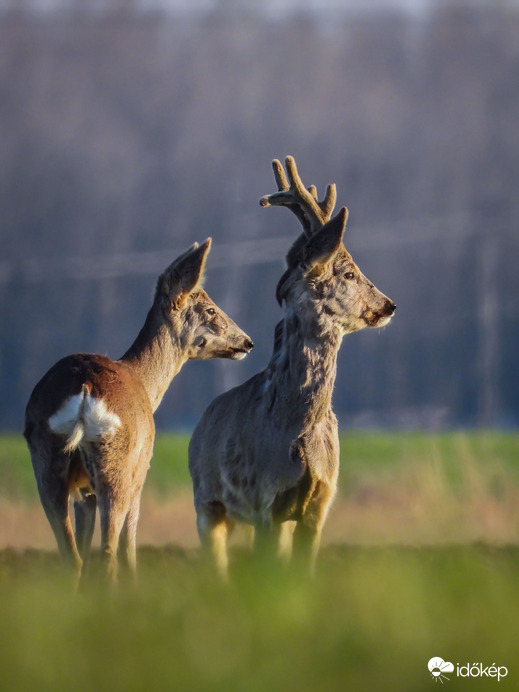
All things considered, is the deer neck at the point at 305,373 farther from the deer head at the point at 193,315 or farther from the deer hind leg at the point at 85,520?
→ the deer head at the point at 193,315

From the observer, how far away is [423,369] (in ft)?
65.1

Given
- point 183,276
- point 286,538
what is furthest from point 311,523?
point 183,276

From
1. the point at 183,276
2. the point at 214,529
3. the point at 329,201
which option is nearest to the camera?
the point at 329,201

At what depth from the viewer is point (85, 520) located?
23.6 feet

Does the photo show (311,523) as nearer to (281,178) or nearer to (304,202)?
(304,202)

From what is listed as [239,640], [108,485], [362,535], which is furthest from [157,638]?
[362,535]

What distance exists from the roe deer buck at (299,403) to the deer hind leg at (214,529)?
15 cm

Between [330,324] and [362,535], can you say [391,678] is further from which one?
[362,535]

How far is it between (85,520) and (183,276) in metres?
1.74

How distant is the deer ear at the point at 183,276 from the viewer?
797 centimetres

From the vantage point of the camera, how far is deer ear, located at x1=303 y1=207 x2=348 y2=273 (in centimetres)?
654

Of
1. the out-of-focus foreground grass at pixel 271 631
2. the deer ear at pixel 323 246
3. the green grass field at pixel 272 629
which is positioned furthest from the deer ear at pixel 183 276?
the out-of-focus foreground grass at pixel 271 631

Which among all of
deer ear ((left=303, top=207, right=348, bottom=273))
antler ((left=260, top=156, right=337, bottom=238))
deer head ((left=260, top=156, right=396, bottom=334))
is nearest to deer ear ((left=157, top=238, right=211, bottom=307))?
antler ((left=260, top=156, right=337, bottom=238))

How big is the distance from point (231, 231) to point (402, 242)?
2.80 metres
